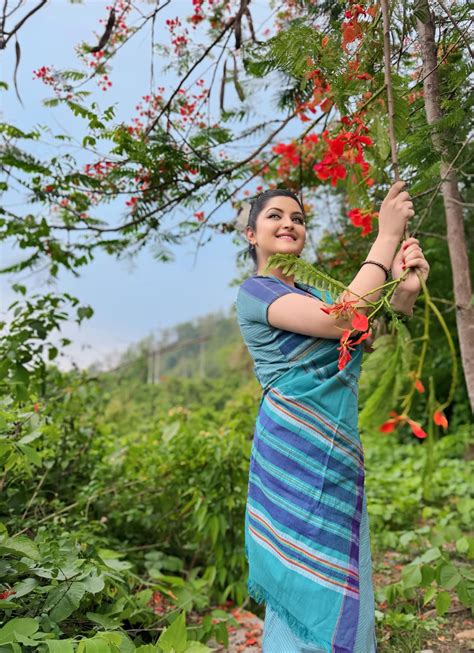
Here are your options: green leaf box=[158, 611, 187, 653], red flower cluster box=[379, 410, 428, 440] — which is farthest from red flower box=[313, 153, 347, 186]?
green leaf box=[158, 611, 187, 653]

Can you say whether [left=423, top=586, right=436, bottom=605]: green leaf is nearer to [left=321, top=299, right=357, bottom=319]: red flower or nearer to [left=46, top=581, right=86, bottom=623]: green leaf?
[left=46, top=581, right=86, bottom=623]: green leaf

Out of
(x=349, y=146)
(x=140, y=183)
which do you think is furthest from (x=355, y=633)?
(x=140, y=183)

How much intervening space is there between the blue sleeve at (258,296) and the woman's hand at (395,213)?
0.31 m

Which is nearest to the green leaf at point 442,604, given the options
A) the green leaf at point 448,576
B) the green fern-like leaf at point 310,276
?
the green leaf at point 448,576

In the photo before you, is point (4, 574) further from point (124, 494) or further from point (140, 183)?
point (140, 183)

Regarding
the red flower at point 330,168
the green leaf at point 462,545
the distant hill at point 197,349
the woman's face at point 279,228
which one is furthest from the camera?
the distant hill at point 197,349

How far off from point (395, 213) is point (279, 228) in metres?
0.38

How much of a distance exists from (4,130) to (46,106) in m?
0.22

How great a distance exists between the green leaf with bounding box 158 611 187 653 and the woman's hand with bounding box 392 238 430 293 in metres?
0.98

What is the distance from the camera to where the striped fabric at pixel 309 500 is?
147 cm

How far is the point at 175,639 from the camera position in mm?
1441

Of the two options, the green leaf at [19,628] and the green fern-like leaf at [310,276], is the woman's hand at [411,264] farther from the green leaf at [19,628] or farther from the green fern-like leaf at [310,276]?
the green leaf at [19,628]

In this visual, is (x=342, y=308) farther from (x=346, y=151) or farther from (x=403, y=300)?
(x=346, y=151)

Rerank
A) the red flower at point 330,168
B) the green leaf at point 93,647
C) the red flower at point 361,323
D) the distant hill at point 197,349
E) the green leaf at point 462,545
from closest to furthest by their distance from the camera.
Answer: the red flower at point 361,323
the green leaf at point 93,647
the red flower at point 330,168
the green leaf at point 462,545
the distant hill at point 197,349
